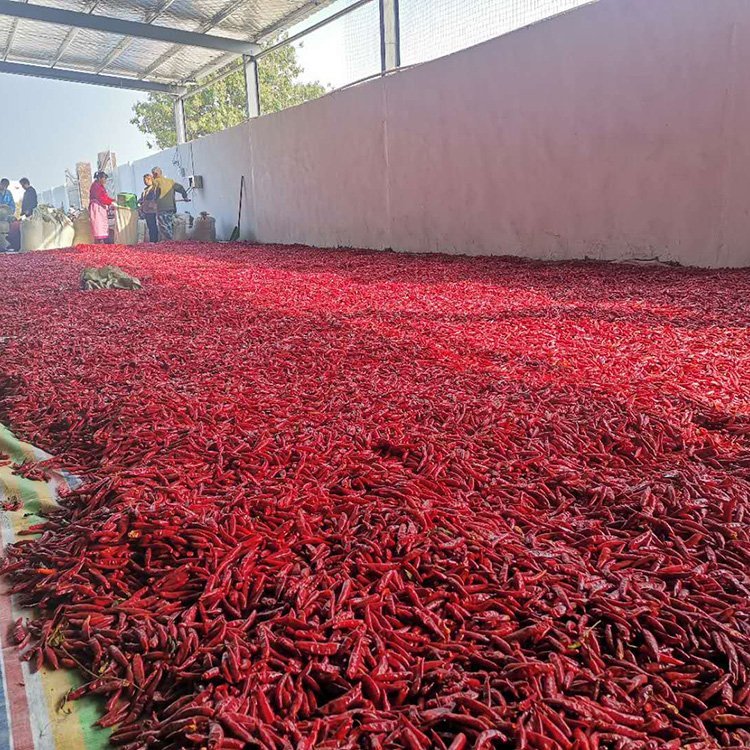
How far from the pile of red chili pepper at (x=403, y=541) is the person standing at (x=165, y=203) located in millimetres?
16611

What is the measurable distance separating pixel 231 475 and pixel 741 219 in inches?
299

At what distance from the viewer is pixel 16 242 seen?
20.3 m

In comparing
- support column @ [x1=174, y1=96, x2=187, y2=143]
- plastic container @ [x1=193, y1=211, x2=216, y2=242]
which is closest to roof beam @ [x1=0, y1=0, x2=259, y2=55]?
plastic container @ [x1=193, y1=211, x2=216, y2=242]

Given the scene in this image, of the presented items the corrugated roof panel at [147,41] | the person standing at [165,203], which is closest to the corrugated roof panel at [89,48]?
the corrugated roof panel at [147,41]

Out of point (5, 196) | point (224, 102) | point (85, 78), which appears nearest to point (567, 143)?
point (85, 78)

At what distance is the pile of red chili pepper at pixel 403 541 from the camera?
162 centimetres

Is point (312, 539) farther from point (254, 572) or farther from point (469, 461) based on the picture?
point (469, 461)

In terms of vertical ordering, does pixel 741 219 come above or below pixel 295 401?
above

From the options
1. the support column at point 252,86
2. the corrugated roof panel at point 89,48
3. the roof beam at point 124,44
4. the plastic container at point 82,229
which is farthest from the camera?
the plastic container at point 82,229

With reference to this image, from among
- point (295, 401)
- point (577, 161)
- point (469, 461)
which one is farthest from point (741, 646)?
point (577, 161)

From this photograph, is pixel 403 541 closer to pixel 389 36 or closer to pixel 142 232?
pixel 389 36

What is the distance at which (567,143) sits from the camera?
32.2 feet

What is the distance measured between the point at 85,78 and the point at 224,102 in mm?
16614

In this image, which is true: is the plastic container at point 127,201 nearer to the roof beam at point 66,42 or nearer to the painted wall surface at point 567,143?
the roof beam at point 66,42
